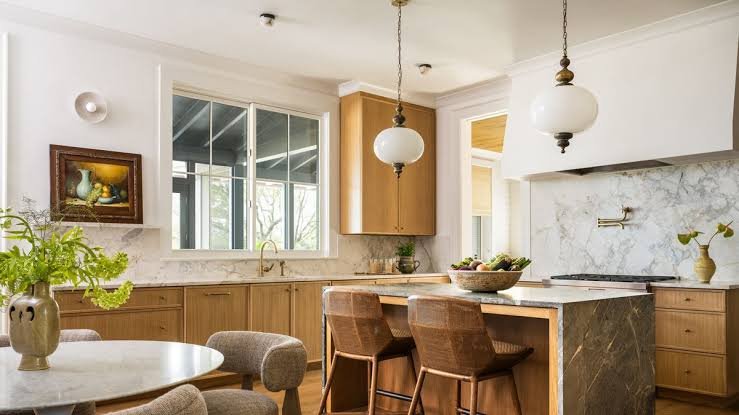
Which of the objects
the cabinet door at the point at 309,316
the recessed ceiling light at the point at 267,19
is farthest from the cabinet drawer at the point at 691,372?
the recessed ceiling light at the point at 267,19

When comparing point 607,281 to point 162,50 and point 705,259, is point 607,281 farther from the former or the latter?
point 162,50

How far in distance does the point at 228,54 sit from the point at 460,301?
3379mm

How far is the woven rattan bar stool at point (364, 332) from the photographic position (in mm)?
3209

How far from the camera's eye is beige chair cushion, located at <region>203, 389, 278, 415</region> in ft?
7.24

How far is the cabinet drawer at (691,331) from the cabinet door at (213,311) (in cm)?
301

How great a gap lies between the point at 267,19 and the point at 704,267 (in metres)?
3.49

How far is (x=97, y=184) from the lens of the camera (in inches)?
180

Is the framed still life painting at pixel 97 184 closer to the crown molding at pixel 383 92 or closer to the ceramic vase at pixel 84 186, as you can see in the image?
the ceramic vase at pixel 84 186

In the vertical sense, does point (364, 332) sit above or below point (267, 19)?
below

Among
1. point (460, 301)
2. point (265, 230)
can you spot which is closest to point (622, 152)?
point (460, 301)

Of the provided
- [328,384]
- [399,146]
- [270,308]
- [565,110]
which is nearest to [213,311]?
[270,308]

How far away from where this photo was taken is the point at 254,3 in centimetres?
414

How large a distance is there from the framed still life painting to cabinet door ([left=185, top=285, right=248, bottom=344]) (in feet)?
2.52

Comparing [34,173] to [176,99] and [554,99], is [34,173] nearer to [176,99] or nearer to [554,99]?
[176,99]
